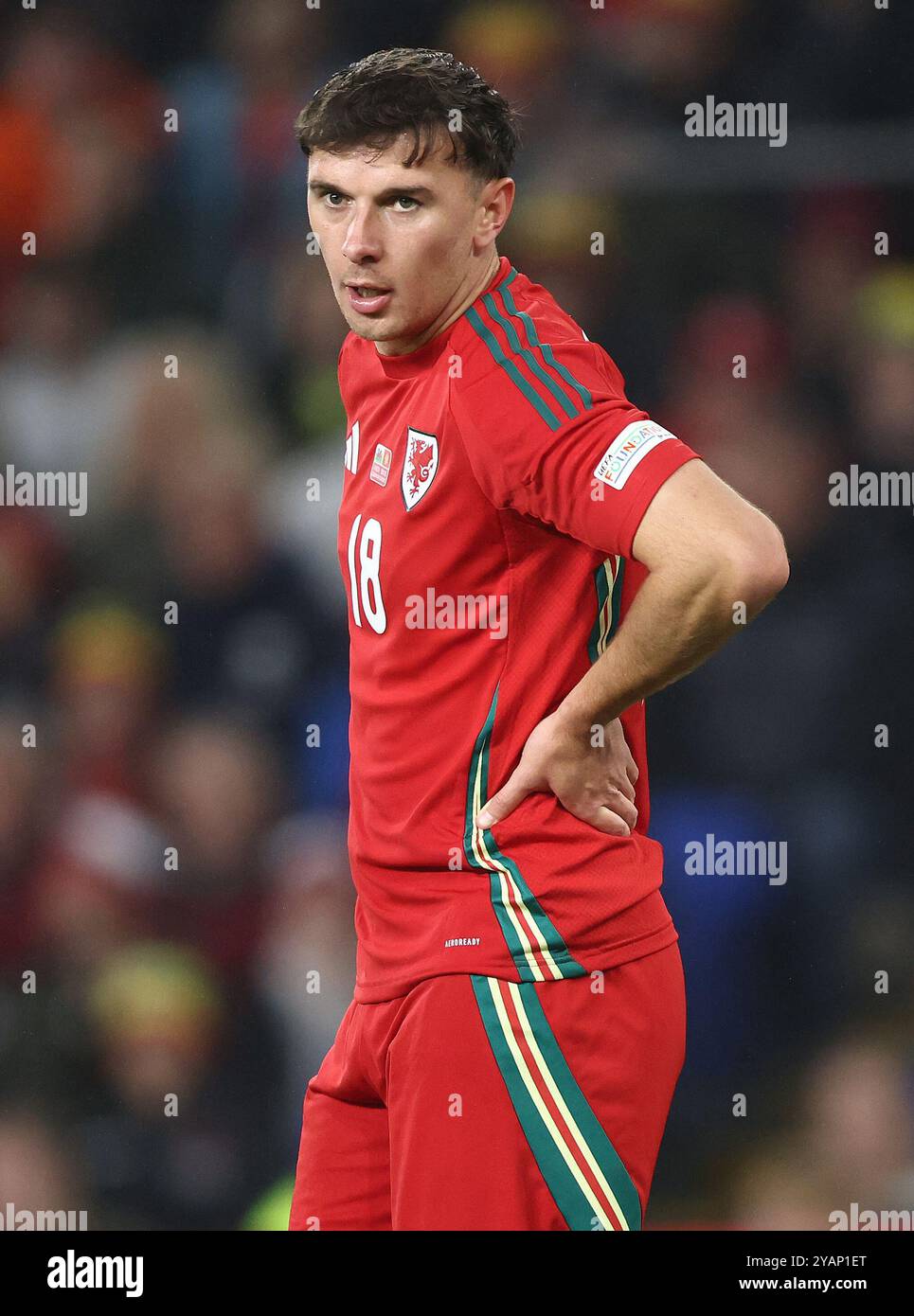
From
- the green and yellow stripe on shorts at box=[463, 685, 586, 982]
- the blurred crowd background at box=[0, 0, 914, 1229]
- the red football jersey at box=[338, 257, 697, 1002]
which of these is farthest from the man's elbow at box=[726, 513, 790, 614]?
the blurred crowd background at box=[0, 0, 914, 1229]

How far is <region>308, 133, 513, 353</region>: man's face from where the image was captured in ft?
4.80

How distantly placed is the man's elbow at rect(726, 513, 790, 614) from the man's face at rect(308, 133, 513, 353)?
39cm

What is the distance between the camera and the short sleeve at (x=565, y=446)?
4.24ft

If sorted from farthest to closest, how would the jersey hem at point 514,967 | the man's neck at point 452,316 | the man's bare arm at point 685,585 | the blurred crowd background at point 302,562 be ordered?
the blurred crowd background at point 302,562
the man's neck at point 452,316
the jersey hem at point 514,967
the man's bare arm at point 685,585

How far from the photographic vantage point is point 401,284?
146 cm

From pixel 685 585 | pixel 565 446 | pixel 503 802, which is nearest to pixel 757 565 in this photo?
pixel 685 585

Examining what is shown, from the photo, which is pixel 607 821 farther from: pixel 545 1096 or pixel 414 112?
pixel 414 112

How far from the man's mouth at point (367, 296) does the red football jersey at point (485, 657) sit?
0.22 feet

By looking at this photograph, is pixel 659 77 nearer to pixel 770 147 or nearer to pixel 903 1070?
pixel 770 147

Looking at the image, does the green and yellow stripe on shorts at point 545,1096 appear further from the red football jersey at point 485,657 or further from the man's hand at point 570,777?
the man's hand at point 570,777

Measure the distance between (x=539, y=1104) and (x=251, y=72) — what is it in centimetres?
173

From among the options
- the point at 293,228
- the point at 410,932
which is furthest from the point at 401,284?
the point at 293,228

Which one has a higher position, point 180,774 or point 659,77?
point 659,77

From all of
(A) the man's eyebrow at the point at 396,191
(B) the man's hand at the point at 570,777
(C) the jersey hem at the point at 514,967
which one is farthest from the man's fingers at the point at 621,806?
(A) the man's eyebrow at the point at 396,191
